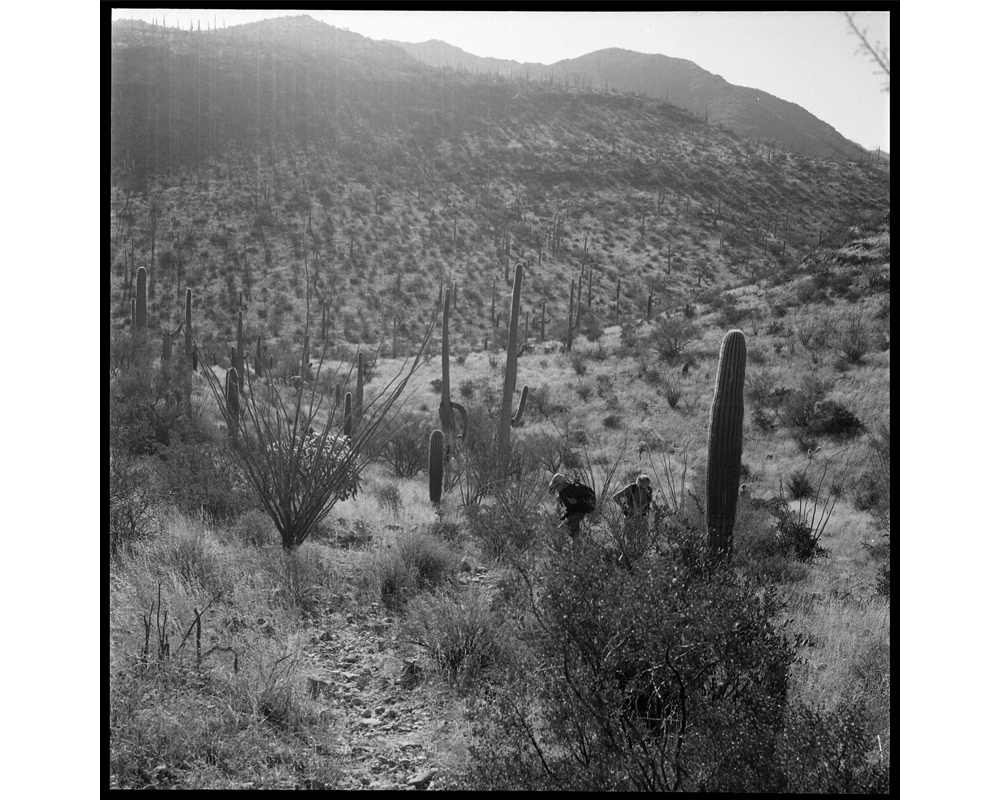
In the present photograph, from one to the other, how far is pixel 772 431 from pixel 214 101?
731 cm

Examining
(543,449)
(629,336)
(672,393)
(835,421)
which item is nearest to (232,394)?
(543,449)

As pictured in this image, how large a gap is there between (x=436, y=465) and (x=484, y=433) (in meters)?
1.08

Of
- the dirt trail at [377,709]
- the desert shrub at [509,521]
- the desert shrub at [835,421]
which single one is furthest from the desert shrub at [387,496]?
the desert shrub at [835,421]

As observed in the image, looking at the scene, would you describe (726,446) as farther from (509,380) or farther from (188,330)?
(188,330)

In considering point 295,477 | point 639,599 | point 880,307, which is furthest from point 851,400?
point 295,477

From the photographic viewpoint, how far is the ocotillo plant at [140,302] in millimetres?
5309

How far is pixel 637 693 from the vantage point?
3.45 meters

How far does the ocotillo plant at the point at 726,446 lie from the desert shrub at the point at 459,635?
74.9 inches

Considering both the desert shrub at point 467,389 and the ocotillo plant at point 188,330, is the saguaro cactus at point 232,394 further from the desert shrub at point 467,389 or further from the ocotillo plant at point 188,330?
the desert shrub at point 467,389

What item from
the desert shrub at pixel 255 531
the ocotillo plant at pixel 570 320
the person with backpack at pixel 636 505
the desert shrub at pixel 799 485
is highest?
the ocotillo plant at pixel 570 320

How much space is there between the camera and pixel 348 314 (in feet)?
26.3

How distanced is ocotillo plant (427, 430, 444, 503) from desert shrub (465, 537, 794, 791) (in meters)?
3.60

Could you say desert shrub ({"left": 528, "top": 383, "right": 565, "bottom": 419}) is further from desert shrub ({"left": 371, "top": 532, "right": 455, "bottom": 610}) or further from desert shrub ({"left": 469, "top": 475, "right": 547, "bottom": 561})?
desert shrub ({"left": 371, "top": 532, "right": 455, "bottom": 610})

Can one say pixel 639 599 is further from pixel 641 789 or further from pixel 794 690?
pixel 794 690
